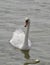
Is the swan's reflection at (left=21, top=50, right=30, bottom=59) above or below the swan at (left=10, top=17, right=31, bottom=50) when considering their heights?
below

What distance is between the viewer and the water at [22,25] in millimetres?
11434

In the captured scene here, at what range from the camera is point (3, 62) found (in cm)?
1097

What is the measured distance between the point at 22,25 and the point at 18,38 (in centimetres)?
130

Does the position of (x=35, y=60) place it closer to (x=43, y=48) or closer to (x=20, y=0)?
(x=43, y=48)

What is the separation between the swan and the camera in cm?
1233

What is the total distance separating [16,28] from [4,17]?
47.2 inches

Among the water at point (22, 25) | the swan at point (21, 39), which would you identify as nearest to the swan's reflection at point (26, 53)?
the water at point (22, 25)

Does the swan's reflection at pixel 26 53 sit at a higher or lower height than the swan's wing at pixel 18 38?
lower

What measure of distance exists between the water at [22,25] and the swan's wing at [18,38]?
0.20 m

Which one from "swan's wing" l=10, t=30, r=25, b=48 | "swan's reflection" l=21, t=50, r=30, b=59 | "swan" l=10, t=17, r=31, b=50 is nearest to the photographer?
"swan's reflection" l=21, t=50, r=30, b=59

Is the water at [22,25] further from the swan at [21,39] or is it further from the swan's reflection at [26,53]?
the swan at [21,39]

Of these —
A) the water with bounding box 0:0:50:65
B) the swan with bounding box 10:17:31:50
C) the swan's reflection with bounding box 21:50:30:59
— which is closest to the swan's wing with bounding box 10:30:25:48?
the swan with bounding box 10:17:31:50

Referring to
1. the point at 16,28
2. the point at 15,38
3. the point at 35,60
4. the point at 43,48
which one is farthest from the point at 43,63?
the point at 16,28

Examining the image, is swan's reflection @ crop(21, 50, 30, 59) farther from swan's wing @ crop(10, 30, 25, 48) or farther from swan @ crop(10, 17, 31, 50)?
swan's wing @ crop(10, 30, 25, 48)
